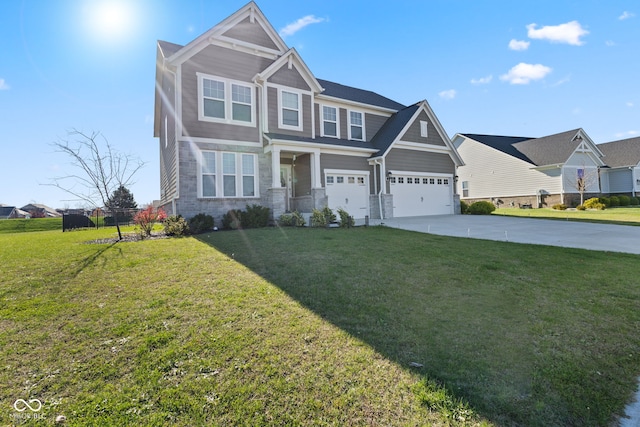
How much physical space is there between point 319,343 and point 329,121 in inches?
593

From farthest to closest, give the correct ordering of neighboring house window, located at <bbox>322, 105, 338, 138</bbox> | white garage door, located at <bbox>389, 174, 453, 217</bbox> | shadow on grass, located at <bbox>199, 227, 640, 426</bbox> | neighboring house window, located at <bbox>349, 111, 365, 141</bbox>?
neighboring house window, located at <bbox>349, 111, 365, 141</bbox>
white garage door, located at <bbox>389, 174, 453, 217</bbox>
neighboring house window, located at <bbox>322, 105, 338, 138</bbox>
shadow on grass, located at <bbox>199, 227, 640, 426</bbox>

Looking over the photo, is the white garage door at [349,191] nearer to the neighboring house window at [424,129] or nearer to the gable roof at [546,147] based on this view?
the neighboring house window at [424,129]

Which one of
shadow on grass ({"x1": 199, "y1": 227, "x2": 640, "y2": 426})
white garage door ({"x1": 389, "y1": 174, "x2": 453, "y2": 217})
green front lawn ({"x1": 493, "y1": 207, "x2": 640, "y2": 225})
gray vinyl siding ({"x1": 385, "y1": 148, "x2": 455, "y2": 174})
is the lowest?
shadow on grass ({"x1": 199, "y1": 227, "x2": 640, "y2": 426})

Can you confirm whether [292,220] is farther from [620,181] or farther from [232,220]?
[620,181]

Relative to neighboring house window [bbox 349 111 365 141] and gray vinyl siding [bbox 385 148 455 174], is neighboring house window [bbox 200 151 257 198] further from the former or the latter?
gray vinyl siding [bbox 385 148 455 174]

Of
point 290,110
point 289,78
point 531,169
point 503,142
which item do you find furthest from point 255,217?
point 503,142

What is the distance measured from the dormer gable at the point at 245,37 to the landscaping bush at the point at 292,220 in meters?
7.87

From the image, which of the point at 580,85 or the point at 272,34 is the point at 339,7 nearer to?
the point at 272,34

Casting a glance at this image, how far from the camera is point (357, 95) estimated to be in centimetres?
1880

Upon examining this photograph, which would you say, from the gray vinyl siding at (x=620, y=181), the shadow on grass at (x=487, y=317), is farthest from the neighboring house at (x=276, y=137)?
the gray vinyl siding at (x=620, y=181)

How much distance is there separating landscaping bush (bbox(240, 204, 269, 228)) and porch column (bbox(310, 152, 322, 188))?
8.90 feet

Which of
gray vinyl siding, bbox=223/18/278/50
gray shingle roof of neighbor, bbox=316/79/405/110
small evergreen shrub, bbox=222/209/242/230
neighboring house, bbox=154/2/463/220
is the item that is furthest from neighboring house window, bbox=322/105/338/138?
small evergreen shrub, bbox=222/209/242/230

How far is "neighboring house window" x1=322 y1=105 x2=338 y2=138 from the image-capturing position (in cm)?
1641

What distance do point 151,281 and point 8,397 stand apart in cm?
270
